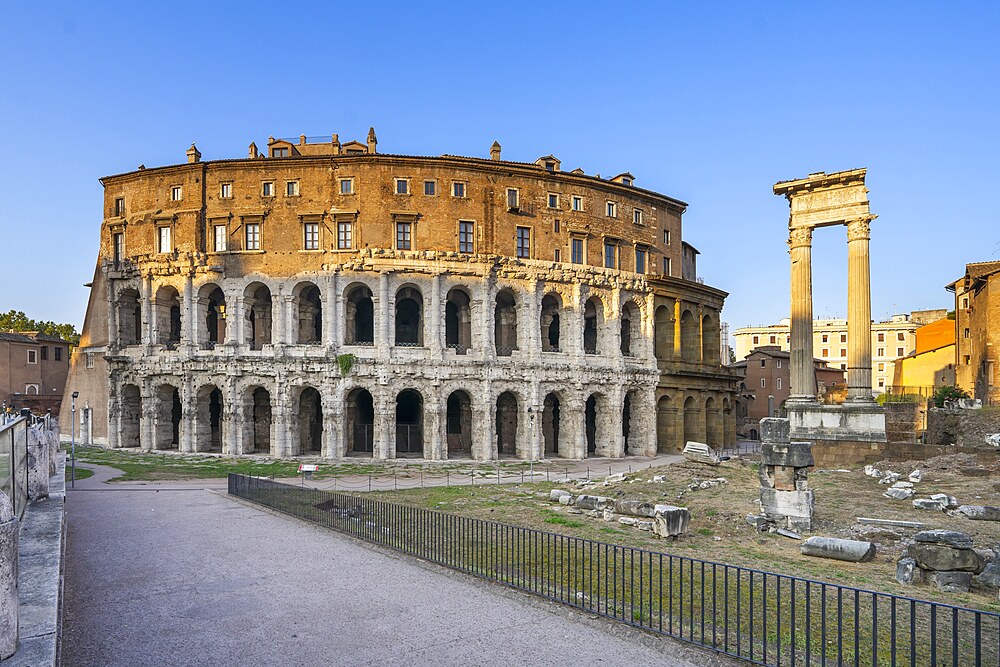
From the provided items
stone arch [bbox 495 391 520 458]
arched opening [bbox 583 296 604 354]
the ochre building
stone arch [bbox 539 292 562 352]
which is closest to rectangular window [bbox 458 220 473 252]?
the ochre building

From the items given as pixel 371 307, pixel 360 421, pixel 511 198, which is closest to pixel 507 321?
pixel 511 198

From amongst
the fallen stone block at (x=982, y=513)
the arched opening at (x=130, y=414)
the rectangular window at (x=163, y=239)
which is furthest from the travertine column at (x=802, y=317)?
the arched opening at (x=130, y=414)

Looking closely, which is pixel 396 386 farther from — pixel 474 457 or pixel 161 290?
pixel 161 290

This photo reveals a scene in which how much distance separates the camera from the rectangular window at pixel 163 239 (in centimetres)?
4019

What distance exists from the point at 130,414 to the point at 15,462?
3532cm

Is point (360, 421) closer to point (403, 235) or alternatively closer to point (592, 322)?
point (403, 235)

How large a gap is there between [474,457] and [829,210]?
2302 centimetres

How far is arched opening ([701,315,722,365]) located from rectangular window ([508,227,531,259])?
16675 millimetres

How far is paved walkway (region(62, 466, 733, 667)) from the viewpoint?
8.04 metres

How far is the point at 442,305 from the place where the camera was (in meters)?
37.7

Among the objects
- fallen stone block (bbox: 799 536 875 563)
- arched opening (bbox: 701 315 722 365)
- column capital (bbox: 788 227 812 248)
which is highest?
column capital (bbox: 788 227 812 248)

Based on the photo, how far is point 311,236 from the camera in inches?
1508

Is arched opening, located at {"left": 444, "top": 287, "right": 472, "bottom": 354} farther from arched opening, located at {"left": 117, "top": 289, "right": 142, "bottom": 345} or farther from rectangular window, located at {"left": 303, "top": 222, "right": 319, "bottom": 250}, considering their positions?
arched opening, located at {"left": 117, "top": 289, "right": 142, "bottom": 345}

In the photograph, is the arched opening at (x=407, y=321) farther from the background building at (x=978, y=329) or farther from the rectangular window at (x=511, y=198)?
the background building at (x=978, y=329)
